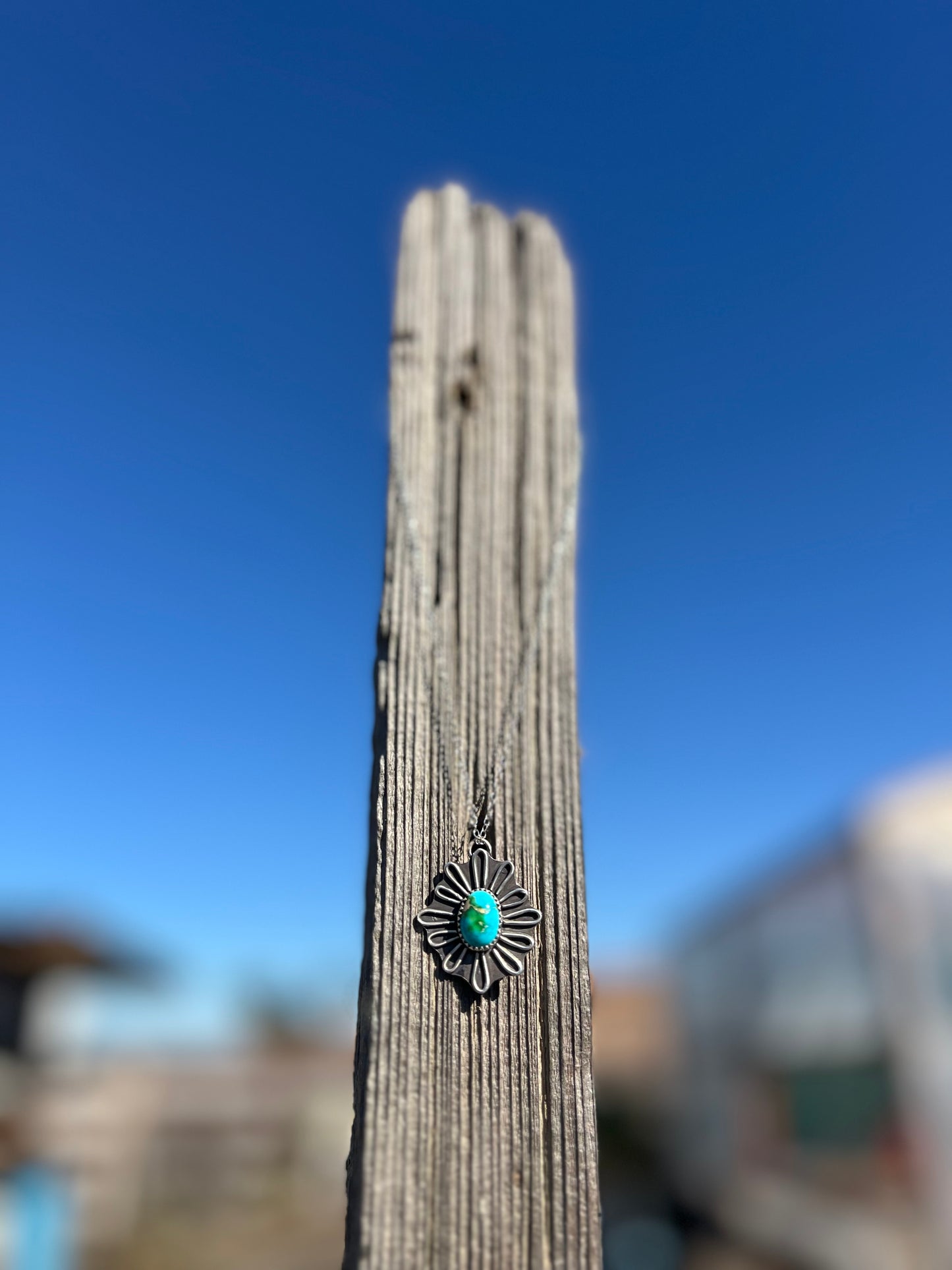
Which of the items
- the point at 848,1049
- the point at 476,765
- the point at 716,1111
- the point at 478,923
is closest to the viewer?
the point at 478,923

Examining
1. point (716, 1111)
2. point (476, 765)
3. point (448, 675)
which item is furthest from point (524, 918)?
point (716, 1111)

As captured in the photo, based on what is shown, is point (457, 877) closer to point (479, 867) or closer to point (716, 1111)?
point (479, 867)

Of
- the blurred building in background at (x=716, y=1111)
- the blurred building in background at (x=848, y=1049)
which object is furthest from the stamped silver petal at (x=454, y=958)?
the blurred building in background at (x=848, y=1049)

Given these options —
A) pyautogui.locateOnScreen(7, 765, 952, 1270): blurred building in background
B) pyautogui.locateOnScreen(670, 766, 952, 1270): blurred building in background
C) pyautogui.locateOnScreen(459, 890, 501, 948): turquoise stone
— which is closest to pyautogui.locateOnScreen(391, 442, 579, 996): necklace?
pyautogui.locateOnScreen(459, 890, 501, 948): turquoise stone

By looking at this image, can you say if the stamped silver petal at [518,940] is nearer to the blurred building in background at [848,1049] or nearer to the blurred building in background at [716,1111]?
the blurred building in background at [716,1111]

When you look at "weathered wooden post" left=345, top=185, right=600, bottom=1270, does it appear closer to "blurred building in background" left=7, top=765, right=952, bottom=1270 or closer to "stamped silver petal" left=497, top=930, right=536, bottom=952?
"stamped silver petal" left=497, top=930, right=536, bottom=952

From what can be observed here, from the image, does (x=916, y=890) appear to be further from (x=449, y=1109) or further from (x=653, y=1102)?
(x=653, y=1102)
